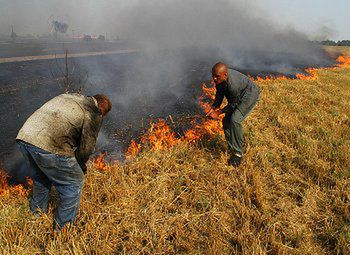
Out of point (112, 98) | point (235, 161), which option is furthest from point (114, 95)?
point (235, 161)

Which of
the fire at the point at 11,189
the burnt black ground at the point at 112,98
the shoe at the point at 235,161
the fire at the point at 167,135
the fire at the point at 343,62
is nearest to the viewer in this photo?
the fire at the point at 11,189

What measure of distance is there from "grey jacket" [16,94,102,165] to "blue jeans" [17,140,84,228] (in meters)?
0.09

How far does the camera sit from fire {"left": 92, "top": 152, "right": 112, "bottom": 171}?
5.13 metres

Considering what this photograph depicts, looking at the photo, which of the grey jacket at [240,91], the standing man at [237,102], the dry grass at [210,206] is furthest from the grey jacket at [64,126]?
the grey jacket at [240,91]

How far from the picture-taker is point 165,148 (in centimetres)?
606

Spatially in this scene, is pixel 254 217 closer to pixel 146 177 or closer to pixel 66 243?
pixel 146 177

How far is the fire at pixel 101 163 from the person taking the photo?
16.8ft

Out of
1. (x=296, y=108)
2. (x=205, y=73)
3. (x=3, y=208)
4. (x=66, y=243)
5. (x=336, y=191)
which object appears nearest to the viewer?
(x=66, y=243)

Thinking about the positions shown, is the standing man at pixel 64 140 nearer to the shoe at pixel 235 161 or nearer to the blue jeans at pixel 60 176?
the blue jeans at pixel 60 176

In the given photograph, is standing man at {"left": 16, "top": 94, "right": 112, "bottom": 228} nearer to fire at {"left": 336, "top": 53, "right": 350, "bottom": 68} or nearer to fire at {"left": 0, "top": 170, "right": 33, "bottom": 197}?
fire at {"left": 0, "top": 170, "right": 33, "bottom": 197}

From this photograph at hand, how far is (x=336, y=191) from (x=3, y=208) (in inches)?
198

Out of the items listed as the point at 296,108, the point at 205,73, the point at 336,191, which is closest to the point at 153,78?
the point at 205,73

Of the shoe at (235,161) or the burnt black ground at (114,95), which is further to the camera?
the burnt black ground at (114,95)

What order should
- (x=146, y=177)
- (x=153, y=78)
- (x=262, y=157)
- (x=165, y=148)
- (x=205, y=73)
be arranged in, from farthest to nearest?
(x=205, y=73), (x=153, y=78), (x=165, y=148), (x=262, y=157), (x=146, y=177)
